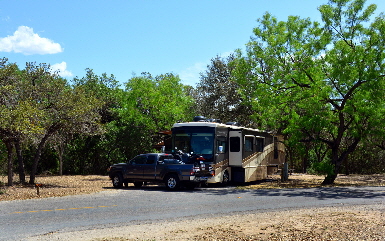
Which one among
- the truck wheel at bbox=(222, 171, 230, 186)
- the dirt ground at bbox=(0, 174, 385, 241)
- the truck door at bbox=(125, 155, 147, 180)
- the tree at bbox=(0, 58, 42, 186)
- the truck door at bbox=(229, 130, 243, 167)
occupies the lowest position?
the dirt ground at bbox=(0, 174, 385, 241)

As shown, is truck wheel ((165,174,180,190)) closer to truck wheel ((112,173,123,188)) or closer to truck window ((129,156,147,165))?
truck window ((129,156,147,165))

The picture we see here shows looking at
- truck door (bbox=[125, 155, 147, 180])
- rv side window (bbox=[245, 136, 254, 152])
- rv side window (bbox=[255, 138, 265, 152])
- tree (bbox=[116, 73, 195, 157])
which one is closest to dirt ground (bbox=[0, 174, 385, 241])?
truck door (bbox=[125, 155, 147, 180])

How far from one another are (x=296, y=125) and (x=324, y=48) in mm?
4235

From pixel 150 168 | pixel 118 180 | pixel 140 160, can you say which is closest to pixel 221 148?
pixel 150 168

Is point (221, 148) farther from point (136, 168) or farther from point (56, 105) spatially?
point (56, 105)

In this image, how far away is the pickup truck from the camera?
1992 cm

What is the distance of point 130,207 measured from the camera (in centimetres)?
1386

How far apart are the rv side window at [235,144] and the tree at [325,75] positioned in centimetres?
266

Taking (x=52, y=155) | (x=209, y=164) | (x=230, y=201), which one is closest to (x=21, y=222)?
(x=230, y=201)

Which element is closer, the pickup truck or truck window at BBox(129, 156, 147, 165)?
the pickup truck

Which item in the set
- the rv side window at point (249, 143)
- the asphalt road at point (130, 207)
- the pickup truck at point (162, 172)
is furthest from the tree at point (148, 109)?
the asphalt road at point (130, 207)

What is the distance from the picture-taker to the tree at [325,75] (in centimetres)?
2072

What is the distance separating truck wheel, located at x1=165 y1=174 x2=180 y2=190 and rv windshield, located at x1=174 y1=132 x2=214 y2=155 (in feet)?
6.41

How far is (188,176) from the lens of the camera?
779 inches
